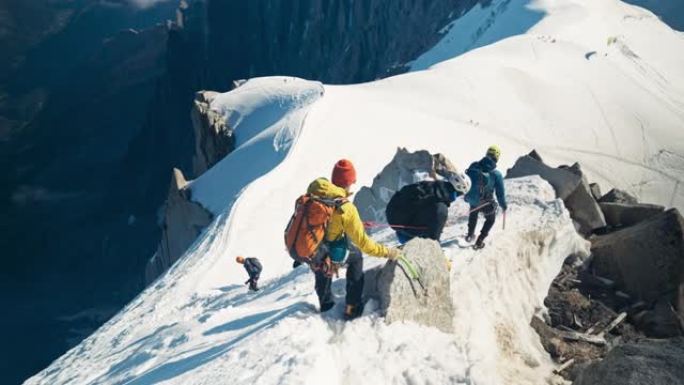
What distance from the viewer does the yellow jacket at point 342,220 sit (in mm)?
7148

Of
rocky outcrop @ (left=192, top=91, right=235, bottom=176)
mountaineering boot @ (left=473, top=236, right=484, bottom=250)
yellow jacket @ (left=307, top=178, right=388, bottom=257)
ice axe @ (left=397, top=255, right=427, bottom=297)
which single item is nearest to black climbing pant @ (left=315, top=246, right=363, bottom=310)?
yellow jacket @ (left=307, top=178, right=388, bottom=257)

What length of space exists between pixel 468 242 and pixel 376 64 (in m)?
66.7

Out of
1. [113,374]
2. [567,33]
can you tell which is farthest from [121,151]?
[113,374]

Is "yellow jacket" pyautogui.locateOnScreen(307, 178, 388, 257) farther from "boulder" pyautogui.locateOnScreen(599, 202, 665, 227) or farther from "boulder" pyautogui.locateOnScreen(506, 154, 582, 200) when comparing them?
"boulder" pyautogui.locateOnScreen(599, 202, 665, 227)

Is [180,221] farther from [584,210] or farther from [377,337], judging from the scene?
[377,337]

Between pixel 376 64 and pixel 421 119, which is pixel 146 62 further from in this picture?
pixel 421 119

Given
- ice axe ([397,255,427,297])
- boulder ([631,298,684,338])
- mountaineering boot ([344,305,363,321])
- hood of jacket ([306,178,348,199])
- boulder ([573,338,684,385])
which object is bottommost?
boulder ([631,298,684,338])

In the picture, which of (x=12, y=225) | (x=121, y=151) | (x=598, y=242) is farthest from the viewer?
(x=121, y=151)

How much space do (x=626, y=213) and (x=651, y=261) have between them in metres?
2.48

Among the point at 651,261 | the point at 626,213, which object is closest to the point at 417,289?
the point at 651,261

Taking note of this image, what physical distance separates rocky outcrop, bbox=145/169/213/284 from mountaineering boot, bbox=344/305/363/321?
18665 millimetres

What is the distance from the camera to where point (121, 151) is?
109375 mm

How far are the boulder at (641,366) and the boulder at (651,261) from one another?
4.27m

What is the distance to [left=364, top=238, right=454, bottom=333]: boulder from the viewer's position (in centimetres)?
781
